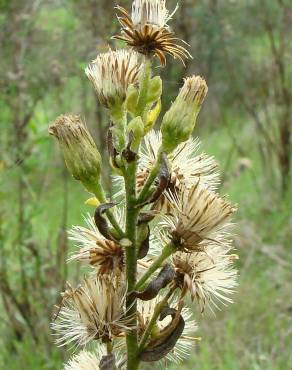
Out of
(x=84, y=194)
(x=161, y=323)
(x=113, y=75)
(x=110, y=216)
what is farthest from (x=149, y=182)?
(x=84, y=194)

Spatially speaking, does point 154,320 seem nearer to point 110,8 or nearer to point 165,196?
point 165,196

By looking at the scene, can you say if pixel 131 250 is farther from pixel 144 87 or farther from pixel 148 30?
pixel 148 30

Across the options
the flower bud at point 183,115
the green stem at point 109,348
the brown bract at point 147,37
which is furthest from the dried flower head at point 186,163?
the green stem at point 109,348

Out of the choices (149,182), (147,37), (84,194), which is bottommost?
(149,182)

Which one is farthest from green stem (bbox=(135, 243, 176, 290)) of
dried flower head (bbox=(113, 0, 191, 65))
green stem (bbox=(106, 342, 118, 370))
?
dried flower head (bbox=(113, 0, 191, 65))

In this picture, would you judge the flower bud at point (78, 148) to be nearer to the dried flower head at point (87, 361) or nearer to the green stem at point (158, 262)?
the green stem at point (158, 262)

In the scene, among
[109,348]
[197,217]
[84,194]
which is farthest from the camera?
[84,194]
